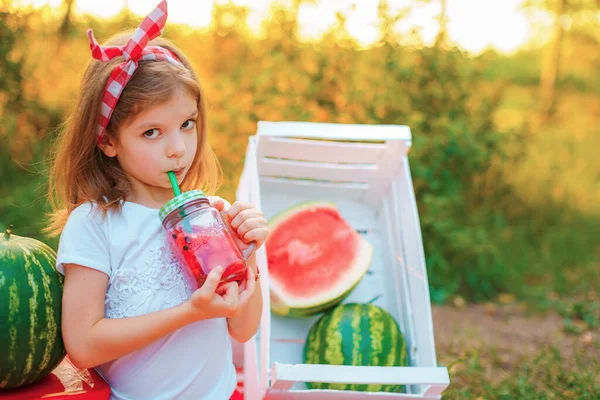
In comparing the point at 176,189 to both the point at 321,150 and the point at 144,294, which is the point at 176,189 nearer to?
the point at 144,294

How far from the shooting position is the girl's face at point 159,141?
189 centimetres

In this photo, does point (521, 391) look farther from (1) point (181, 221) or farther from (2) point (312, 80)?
(2) point (312, 80)

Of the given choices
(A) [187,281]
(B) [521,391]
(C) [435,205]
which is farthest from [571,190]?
(A) [187,281]

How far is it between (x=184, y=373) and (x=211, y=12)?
143 inches

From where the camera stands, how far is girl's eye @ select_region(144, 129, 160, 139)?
1.91 metres

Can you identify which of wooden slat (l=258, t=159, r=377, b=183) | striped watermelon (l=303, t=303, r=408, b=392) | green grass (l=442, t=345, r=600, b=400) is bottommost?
green grass (l=442, t=345, r=600, b=400)

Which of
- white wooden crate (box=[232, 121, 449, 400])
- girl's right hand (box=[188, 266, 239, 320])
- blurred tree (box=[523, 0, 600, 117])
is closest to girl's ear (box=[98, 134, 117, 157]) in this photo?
girl's right hand (box=[188, 266, 239, 320])

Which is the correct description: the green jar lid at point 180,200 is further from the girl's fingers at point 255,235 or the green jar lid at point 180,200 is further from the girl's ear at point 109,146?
the girl's ear at point 109,146

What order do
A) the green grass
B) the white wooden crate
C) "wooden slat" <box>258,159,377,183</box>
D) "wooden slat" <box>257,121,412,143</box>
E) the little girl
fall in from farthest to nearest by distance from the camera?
1. "wooden slat" <box>258,159,377,183</box>
2. the green grass
3. "wooden slat" <box>257,121,412,143</box>
4. the white wooden crate
5. the little girl

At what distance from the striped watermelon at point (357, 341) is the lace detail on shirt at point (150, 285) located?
3.19ft

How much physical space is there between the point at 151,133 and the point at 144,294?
0.45 meters

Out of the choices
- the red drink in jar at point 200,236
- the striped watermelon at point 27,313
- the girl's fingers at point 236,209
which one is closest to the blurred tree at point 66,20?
the striped watermelon at point 27,313

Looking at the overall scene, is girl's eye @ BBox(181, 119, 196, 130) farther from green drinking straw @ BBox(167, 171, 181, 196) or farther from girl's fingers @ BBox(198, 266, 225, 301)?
girl's fingers @ BBox(198, 266, 225, 301)

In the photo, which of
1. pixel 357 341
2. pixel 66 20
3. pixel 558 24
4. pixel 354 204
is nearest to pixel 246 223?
pixel 357 341
